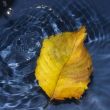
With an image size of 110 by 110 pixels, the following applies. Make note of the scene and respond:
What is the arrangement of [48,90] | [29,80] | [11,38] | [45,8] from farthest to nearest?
[45,8]
[11,38]
[29,80]
[48,90]

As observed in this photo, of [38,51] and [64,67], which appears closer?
[64,67]

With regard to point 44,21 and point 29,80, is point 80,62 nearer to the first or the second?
point 29,80

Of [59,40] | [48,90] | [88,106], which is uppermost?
[59,40]

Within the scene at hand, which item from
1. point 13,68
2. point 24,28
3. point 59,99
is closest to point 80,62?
point 59,99
